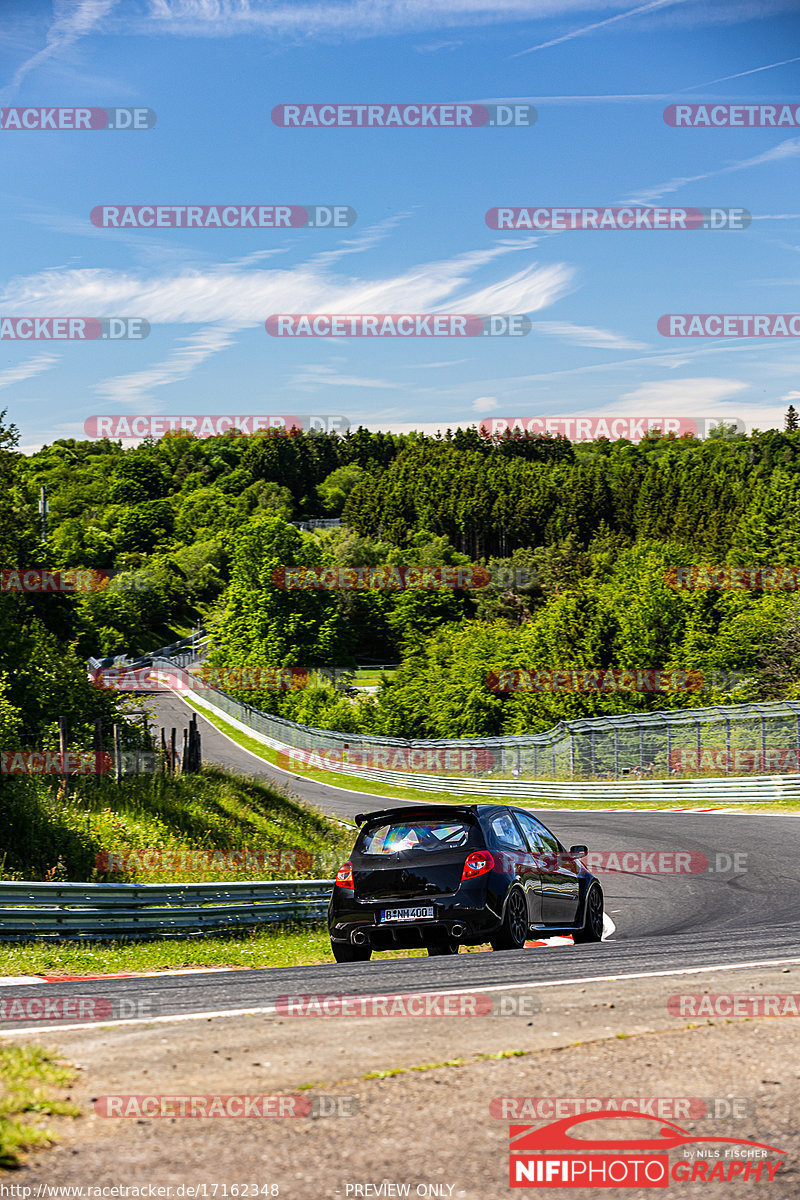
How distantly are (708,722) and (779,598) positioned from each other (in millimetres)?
51190

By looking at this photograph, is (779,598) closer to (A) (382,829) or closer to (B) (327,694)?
(B) (327,694)

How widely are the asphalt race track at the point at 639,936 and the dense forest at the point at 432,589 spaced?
13.8 metres

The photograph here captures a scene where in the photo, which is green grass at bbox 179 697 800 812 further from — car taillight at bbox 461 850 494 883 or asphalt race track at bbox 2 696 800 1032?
car taillight at bbox 461 850 494 883

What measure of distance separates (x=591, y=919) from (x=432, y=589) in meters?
115

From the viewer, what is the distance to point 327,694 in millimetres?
91750

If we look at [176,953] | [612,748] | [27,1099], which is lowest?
[612,748]

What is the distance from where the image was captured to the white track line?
6055mm

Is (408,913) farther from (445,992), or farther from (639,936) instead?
(639,936)

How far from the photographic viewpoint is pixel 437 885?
998 cm

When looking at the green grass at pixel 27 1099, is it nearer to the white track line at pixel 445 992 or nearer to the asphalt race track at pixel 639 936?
the white track line at pixel 445 992

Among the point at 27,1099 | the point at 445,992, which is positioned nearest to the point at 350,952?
the point at 445,992

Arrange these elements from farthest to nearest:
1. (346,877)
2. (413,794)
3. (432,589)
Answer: (432,589)
(413,794)
(346,877)

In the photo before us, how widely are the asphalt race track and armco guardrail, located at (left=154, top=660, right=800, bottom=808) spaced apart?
232 centimetres

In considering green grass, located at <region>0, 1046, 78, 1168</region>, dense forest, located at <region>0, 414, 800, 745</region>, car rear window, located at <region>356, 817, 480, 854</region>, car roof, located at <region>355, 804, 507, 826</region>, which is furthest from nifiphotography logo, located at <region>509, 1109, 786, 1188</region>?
dense forest, located at <region>0, 414, 800, 745</region>
